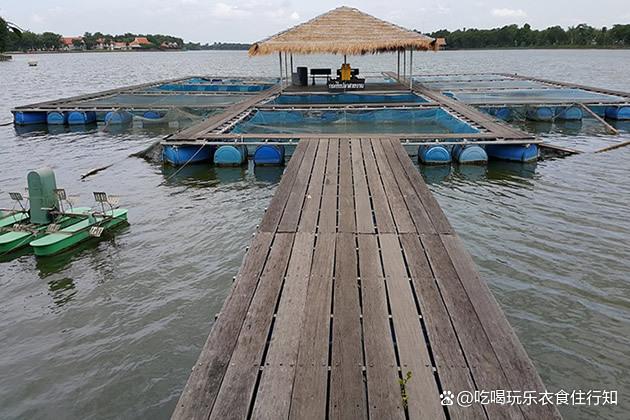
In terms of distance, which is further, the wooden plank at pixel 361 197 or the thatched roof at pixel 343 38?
the thatched roof at pixel 343 38

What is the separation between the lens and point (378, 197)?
6.39m

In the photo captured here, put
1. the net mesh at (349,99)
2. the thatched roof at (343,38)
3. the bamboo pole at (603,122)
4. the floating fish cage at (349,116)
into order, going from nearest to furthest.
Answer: the floating fish cage at (349,116) < the bamboo pole at (603,122) < the thatched roof at (343,38) < the net mesh at (349,99)

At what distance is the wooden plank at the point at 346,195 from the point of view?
5430mm

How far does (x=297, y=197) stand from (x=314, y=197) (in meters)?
Answer: 0.23

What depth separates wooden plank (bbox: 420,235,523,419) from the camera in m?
2.82

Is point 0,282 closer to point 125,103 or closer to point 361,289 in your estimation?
point 361,289

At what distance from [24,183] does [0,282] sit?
5616mm

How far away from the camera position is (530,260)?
629 centimetres

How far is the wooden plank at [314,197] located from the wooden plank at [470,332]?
4.76 ft

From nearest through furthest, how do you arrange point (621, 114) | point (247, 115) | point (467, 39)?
1. point (247, 115)
2. point (621, 114)
3. point (467, 39)

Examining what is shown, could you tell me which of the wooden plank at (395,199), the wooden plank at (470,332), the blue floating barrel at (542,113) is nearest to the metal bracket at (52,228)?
Answer: the wooden plank at (395,199)

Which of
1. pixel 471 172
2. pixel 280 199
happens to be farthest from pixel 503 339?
pixel 471 172

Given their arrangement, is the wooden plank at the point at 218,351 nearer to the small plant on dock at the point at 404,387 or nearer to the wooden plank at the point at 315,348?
the wooden plank at the point at 315,348

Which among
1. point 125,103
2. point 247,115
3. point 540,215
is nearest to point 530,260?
point 540,215
